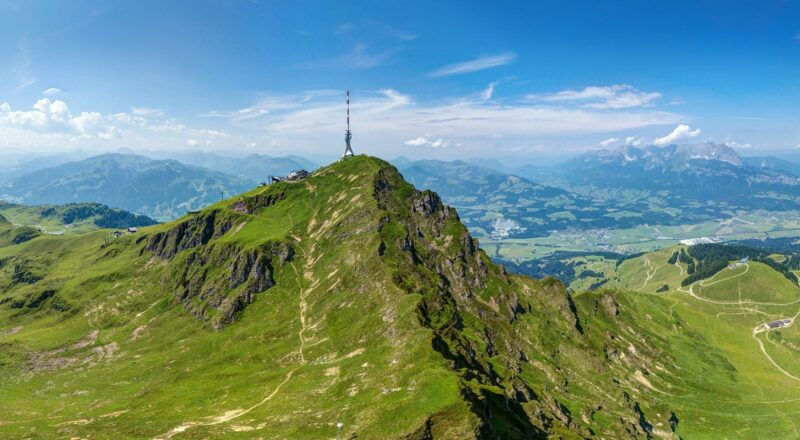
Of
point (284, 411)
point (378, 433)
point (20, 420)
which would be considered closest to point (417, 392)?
point (378, 433)

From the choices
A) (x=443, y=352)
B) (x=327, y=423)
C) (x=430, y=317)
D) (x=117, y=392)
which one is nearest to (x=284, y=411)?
(x=327, y=423)

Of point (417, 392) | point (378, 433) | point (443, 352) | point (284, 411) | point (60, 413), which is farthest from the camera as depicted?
point (60, 413)

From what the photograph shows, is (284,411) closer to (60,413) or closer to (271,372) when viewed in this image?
(271,372)

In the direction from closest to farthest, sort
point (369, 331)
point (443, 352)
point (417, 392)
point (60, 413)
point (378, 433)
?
1. point (378, 433)
2. point (417, 392)
3. point (443, 352)
4. point (60, 413)
5. point (369, 331)

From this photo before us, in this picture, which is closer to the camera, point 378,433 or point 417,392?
point 378,433

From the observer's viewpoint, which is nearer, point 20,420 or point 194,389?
point 20,420

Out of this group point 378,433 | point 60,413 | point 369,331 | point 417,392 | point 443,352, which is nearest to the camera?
point 378,433

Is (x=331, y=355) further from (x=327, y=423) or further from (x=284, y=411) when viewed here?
(x=327, y=423)

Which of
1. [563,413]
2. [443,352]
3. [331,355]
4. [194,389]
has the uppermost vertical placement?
[443,352]

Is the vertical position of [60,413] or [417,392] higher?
[417,392]
